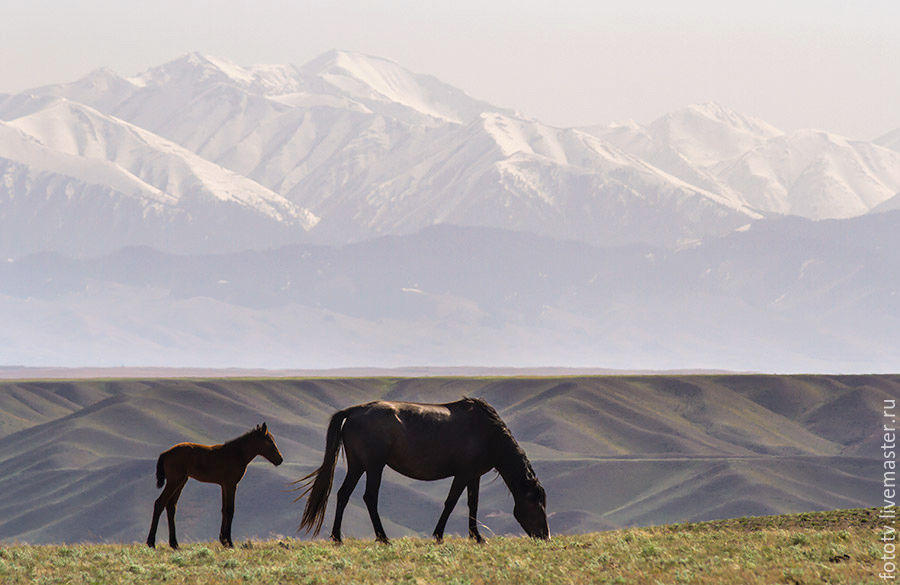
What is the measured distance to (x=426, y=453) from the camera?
2644cm

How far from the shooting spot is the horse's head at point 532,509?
89.7ft

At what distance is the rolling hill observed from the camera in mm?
137500

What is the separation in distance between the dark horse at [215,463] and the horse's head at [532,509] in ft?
17.2

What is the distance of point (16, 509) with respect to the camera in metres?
147

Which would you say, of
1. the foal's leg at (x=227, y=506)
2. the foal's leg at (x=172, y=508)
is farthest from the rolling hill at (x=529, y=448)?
the foal's leg at (x=227, y=506)

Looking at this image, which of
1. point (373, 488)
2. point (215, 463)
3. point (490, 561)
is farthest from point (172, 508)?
point (490, 561)

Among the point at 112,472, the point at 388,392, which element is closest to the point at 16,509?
the point at 112,472

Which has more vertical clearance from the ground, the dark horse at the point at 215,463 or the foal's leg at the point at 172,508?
→ the dark horse at the point at 215,463

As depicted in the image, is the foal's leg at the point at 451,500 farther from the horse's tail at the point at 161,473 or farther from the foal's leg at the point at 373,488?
the horse's tail at the point at 161,473

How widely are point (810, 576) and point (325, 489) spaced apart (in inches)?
388

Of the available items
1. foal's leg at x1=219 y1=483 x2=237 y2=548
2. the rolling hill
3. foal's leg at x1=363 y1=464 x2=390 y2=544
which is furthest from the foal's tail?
the rolling hill

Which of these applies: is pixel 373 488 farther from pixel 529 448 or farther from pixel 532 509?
pixel 529 448

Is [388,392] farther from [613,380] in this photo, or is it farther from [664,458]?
[664,458]

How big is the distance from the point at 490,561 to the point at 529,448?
137089 millimetres
